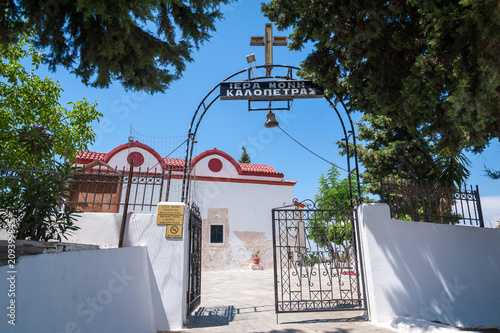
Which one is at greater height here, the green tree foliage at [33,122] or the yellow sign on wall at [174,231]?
the green tree foliage at [33,122]

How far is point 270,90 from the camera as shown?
6.38 meters

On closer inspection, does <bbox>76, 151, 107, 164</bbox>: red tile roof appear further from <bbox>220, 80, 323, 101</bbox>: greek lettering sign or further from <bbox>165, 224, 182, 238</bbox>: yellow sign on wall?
<bbox>165, 224, 182, 238</bbox>: yellow sign on wall

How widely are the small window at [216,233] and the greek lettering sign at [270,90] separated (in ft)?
32.5

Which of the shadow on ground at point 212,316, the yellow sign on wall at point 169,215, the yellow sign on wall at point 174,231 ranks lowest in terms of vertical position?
the shadow on ground at point 212,316

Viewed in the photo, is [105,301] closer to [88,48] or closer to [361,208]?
[88,48]

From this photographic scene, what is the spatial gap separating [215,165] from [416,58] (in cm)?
1253

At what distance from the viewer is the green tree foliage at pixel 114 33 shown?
11.5 ft

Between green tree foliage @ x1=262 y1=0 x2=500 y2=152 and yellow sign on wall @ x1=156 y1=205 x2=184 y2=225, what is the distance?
3576 millimetres

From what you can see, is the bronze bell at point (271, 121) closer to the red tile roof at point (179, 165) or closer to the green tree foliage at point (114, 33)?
the green tree foliage at point (114, 33)

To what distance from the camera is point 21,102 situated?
812 centimetres

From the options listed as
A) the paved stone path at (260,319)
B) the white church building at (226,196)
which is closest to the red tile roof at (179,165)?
the white church building at (226,196)

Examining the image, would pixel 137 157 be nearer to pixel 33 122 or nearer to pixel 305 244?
pixel 33 122

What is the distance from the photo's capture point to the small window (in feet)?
49.0

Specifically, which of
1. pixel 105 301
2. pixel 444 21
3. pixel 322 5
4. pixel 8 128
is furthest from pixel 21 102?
pixel 444 21
